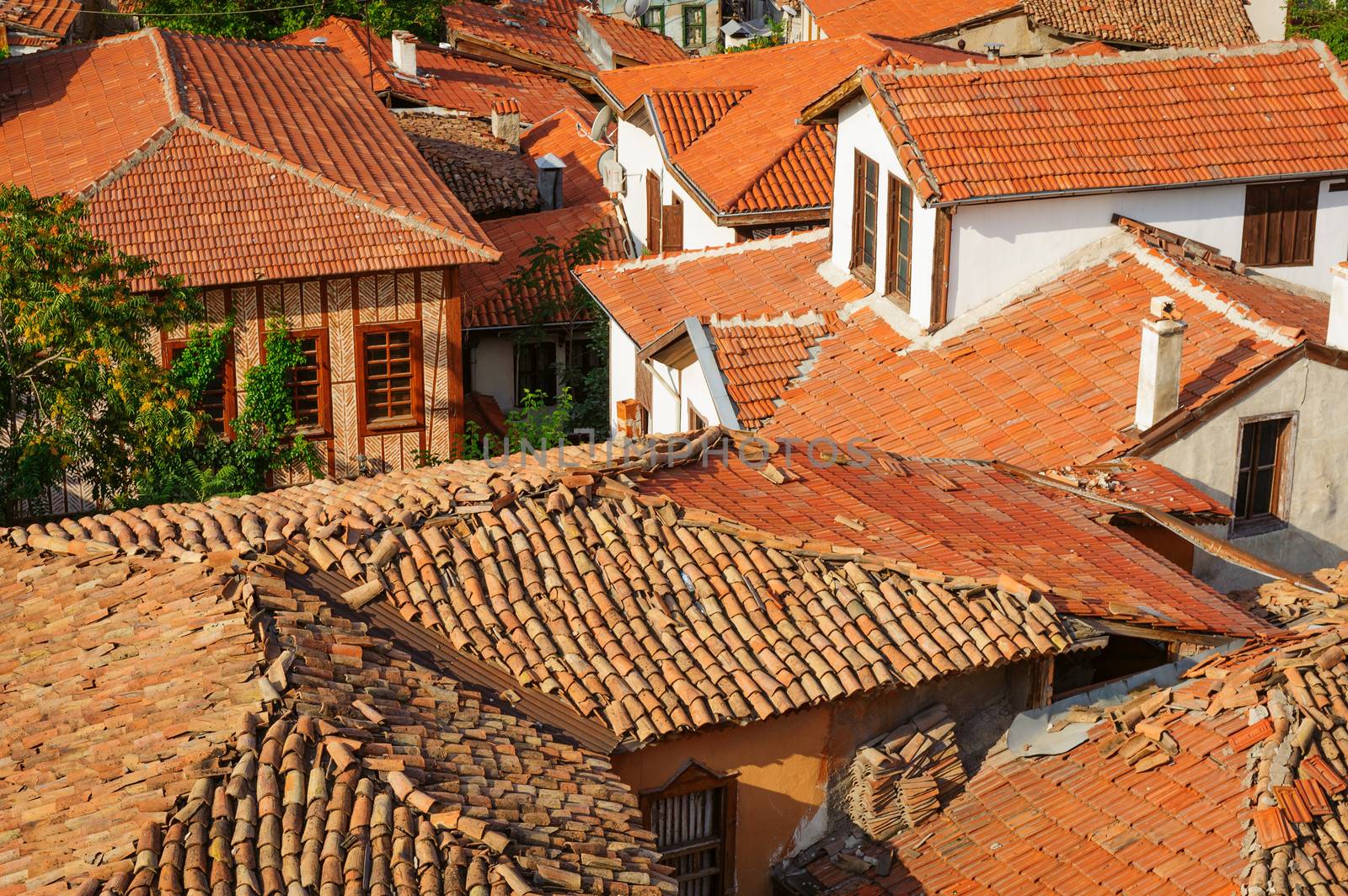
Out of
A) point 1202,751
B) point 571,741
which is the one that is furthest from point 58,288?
point 1202,751

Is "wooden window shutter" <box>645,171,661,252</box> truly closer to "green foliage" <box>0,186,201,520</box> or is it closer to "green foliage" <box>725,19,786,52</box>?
"green foliage" <box>0,186,201,520</box>

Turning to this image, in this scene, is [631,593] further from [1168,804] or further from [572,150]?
[572,150]

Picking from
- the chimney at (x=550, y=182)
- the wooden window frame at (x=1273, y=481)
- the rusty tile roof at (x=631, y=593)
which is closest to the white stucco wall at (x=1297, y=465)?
the wooden window frame at (x=1273, y=481)

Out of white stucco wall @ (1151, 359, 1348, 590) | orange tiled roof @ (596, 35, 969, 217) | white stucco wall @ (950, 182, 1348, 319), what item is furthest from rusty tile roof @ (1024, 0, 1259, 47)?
white stucco wall @ (1151, 359, 1348, 590)

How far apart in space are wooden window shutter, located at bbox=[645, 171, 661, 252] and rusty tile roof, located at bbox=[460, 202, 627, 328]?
0.57 m

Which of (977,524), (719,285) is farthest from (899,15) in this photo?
(977,524)

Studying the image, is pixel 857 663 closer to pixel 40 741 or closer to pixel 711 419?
pixel 40 741

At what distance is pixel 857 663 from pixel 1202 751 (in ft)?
8.63

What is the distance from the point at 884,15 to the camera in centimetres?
4525

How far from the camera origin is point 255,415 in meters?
24.0

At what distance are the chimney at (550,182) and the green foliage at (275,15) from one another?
13.8 metres

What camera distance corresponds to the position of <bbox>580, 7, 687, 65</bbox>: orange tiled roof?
48.6 m

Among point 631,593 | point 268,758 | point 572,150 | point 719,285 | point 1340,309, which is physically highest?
point 572,150

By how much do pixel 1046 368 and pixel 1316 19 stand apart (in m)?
36.0
